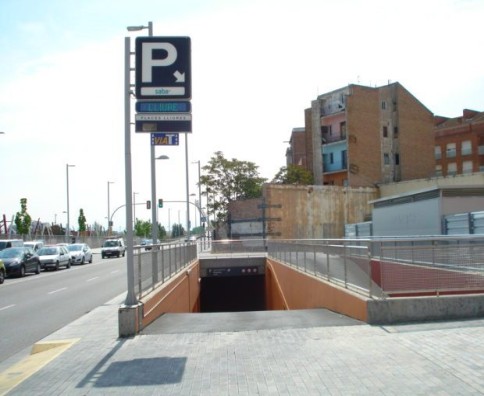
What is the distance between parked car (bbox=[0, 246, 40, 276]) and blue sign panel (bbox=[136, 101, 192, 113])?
73.0ft

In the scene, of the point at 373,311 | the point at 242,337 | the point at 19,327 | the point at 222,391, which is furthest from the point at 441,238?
the point at 19,327

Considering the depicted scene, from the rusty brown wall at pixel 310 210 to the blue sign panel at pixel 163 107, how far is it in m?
36.2

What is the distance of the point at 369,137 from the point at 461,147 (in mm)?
22921

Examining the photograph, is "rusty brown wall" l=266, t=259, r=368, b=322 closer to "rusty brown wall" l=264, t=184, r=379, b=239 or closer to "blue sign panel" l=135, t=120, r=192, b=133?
"blue sign panel" l=135, t=120, r=192, b=133

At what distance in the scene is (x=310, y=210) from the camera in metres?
48.2

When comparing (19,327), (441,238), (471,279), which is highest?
(441,238)

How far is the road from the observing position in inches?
447

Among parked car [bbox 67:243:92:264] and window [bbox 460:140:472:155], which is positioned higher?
window [bbox 460:140:472:155]

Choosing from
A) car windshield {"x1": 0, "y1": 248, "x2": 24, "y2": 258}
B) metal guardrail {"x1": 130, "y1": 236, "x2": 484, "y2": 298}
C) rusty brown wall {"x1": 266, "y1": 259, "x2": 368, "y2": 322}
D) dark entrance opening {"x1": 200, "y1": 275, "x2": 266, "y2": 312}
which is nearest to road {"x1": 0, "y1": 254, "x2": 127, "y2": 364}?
metal guardrail {"x1": 130, "y1": 236, "x2": 484, "y2": 298}

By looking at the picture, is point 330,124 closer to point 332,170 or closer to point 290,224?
point 332,170

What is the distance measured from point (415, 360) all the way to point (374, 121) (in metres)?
54.9

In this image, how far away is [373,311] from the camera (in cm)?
914

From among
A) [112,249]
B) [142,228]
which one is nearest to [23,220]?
[112,249]

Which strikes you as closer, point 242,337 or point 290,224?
point 242,337
